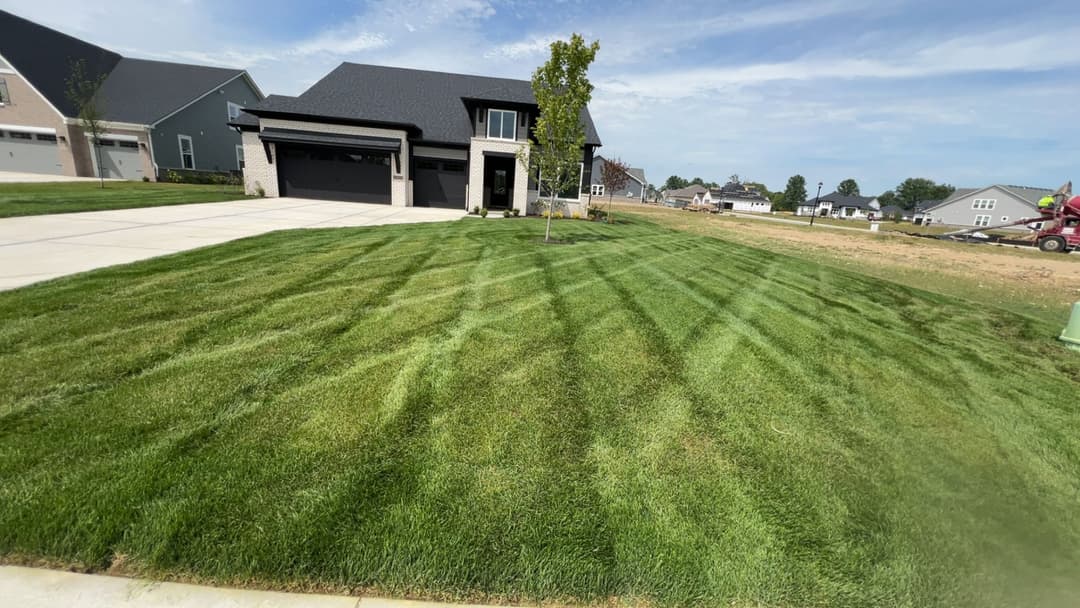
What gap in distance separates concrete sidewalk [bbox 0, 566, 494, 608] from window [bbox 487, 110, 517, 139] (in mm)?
21446

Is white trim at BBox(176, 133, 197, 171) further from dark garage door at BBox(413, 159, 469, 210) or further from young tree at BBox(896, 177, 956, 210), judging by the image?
young tree at BBox(896, 177, 956, 210)

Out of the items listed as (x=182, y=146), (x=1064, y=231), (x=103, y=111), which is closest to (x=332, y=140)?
(x=182, y=146)

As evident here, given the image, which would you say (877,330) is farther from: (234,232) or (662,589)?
(234,232)

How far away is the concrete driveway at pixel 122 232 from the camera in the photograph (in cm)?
665

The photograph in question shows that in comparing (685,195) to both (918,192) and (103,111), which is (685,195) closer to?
(918,192)

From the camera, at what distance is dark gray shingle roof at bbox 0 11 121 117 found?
25.9m

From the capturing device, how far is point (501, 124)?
21.2 m

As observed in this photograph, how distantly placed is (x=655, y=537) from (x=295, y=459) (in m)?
2.27

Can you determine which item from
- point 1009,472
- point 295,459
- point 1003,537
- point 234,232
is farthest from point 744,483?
point 234,232

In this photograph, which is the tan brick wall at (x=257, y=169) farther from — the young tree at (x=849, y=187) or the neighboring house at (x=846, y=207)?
the young tree at (x=849, y=187)

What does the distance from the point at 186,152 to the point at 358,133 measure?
54.5ft

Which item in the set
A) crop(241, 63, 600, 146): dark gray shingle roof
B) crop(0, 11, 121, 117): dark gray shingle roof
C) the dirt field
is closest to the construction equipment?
the dirt field

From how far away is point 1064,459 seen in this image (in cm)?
370

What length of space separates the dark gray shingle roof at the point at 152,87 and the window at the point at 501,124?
72.9 ft
